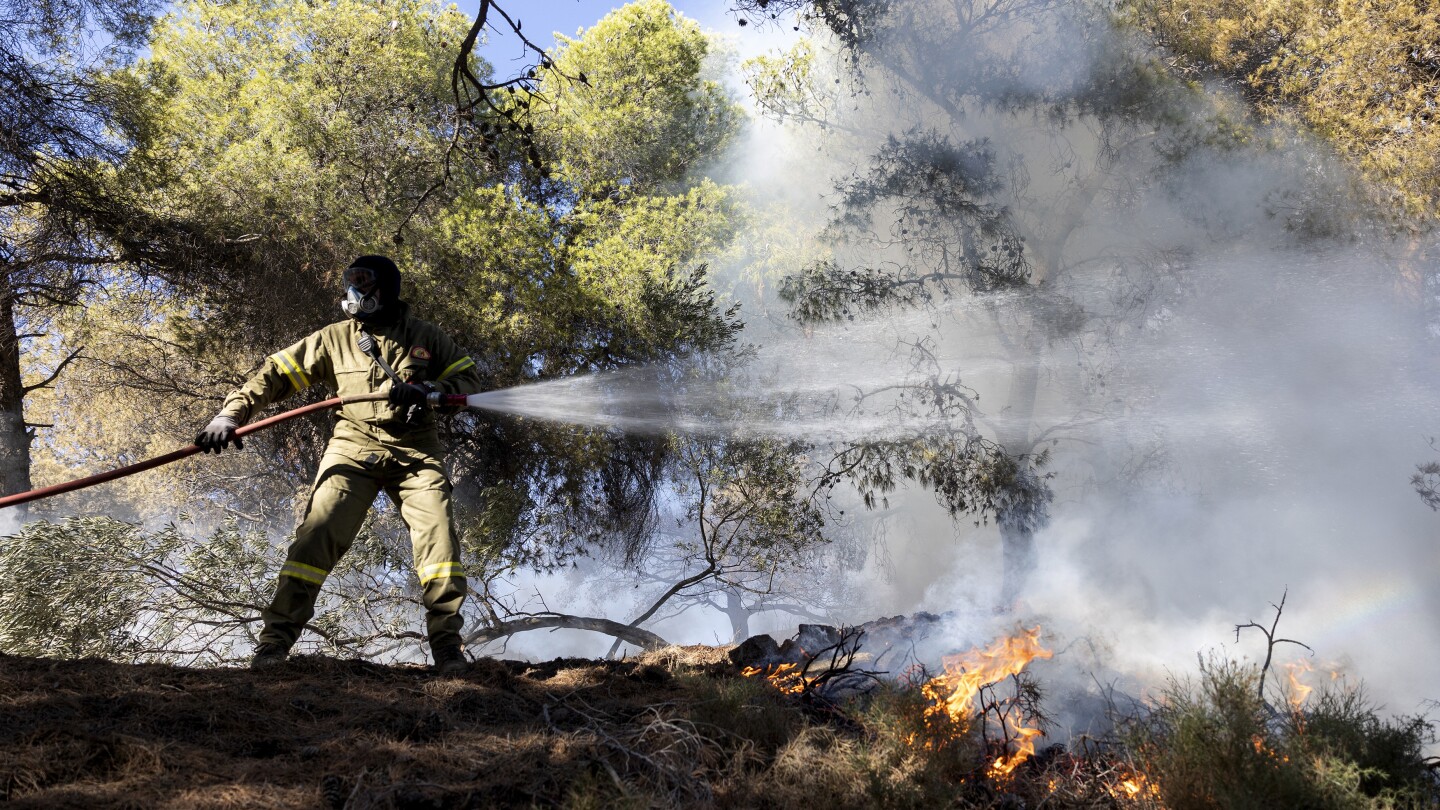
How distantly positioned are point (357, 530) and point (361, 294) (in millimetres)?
1283

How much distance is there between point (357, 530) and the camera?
13.5ft

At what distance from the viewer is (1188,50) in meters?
8.59

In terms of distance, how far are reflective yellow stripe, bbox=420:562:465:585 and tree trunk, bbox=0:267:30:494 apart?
24.7 feet

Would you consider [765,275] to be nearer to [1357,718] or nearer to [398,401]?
[398,401]

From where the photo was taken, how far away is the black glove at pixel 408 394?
404 cm

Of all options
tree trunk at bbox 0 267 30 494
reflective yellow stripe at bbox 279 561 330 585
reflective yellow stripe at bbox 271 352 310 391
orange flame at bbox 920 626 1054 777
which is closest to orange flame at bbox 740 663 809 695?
orange flame at bbox 920 626 1054 777

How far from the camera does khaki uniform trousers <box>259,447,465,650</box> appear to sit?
393 cm

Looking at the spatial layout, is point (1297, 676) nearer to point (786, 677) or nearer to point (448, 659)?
point (786, 677)

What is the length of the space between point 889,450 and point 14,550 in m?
7.75

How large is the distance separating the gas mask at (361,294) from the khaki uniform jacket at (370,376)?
0.34 ft

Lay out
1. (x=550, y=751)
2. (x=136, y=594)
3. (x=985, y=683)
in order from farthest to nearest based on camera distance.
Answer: (x=136, y=594), (x=985, y=683), (x=550, y=751)

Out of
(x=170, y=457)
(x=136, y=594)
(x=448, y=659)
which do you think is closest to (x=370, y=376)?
(x=170, y=457)

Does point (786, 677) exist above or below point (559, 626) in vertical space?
below

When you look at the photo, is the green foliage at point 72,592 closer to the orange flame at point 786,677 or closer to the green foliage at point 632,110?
the orange flame at point 786,677
